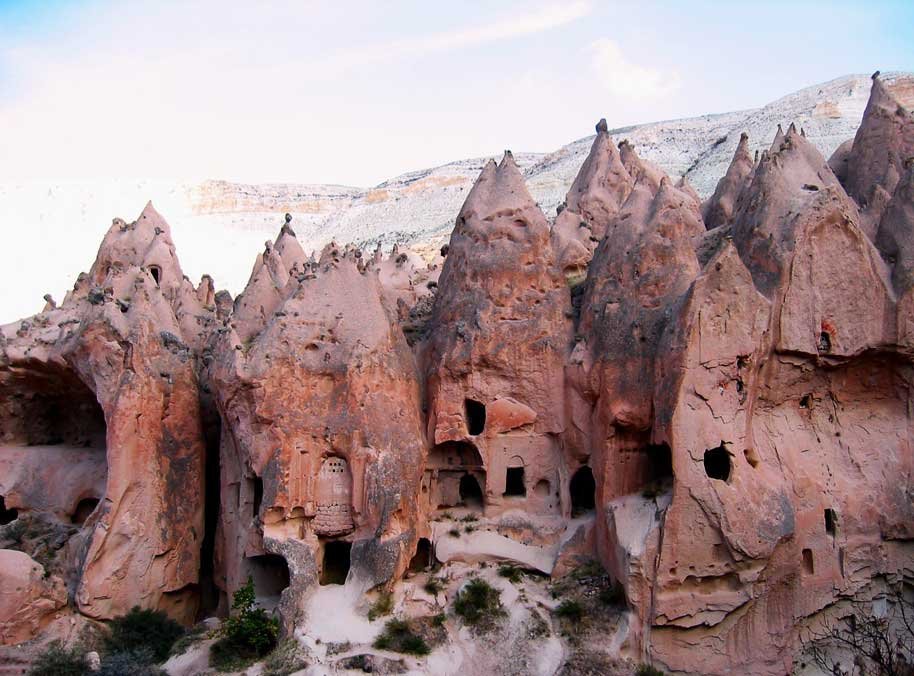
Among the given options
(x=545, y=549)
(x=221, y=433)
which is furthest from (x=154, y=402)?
(x=545, y=549)

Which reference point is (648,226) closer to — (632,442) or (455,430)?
(632,442)

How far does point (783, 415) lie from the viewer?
1873 centimetres

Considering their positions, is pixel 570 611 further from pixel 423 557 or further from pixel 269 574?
pixel 269 574

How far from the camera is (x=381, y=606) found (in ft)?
58.3

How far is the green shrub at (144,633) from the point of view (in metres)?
18.7

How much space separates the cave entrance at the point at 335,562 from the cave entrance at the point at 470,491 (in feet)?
9.92

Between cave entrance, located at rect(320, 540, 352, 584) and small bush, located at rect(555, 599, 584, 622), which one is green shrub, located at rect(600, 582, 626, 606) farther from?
cave entrance, located at rect(320, 540, 352, 584)

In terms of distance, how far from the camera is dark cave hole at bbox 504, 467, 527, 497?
67.8ft

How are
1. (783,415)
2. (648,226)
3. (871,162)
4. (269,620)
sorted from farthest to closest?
(871,162), (648,226), (783,415), (269,620)

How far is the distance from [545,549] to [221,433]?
7.86 m

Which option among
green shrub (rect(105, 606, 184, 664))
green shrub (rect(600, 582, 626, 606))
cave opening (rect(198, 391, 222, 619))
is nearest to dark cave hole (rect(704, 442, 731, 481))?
green shrub (rect(600, 582, 626, 606))

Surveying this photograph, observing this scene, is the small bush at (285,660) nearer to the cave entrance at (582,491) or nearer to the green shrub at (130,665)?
the green shrub at (130,665)

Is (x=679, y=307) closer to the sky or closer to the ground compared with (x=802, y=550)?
closer to the sky

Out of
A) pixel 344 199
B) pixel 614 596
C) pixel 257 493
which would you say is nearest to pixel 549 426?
pixel 614 596
